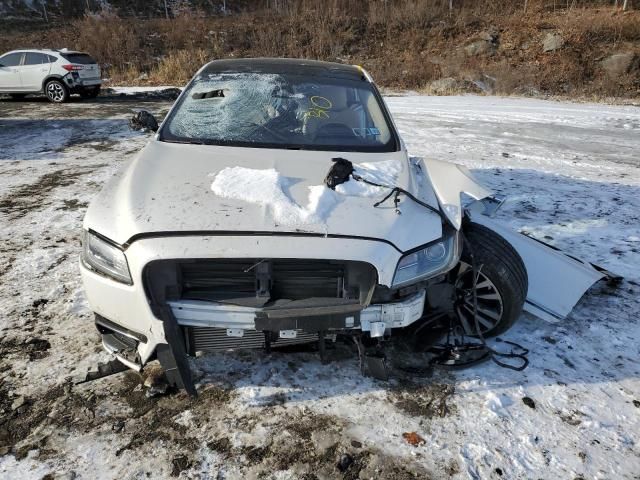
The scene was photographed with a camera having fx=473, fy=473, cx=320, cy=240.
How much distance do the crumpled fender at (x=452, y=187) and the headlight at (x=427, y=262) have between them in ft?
0.46

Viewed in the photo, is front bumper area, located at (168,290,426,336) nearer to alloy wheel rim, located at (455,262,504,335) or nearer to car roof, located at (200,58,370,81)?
alloy wheel rim, located at (455,262,504,335)

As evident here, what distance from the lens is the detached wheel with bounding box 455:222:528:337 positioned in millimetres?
2814

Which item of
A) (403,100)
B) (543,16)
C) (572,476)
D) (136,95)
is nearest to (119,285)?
(572,476)

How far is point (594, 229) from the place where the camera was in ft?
15.5

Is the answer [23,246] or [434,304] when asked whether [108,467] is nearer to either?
[434,304]

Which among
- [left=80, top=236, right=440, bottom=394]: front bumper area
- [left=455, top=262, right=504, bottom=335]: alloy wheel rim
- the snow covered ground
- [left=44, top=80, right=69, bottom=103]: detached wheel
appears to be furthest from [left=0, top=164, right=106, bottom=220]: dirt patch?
[left=44, top=80, right=69, bottom=103]: detached wheel

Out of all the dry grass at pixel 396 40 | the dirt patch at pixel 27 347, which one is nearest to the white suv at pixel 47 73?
the dry grass at pixel 396 40

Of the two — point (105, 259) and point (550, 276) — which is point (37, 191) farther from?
point (550, 276)

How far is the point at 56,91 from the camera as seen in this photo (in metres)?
13.5

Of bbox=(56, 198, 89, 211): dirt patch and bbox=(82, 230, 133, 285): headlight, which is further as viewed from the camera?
bbox=(56, 198, 89, 211): dirt patch

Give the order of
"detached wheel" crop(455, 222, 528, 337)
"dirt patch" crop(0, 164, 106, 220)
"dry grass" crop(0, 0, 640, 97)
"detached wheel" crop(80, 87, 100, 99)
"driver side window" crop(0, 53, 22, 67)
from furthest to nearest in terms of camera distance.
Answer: "dry grass" crop(0, 0, 640, 97), "detached wheel" crop(80, 87, 100, 99), "driver side window" crop(0, 53, 22, 67), "dirt patch" crop(0, 164, 106, 220), "detached wheel" crop(455, 222, 528, 337)

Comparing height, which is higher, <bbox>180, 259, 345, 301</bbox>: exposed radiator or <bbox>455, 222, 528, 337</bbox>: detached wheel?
<bbox>180, 259, 345, 301</bbox>: exposed radiator

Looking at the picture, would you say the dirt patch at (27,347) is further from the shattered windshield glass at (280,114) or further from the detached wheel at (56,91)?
the detached wheel at (56,91)

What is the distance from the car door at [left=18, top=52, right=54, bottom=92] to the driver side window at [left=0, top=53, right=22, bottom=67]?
20 cm
